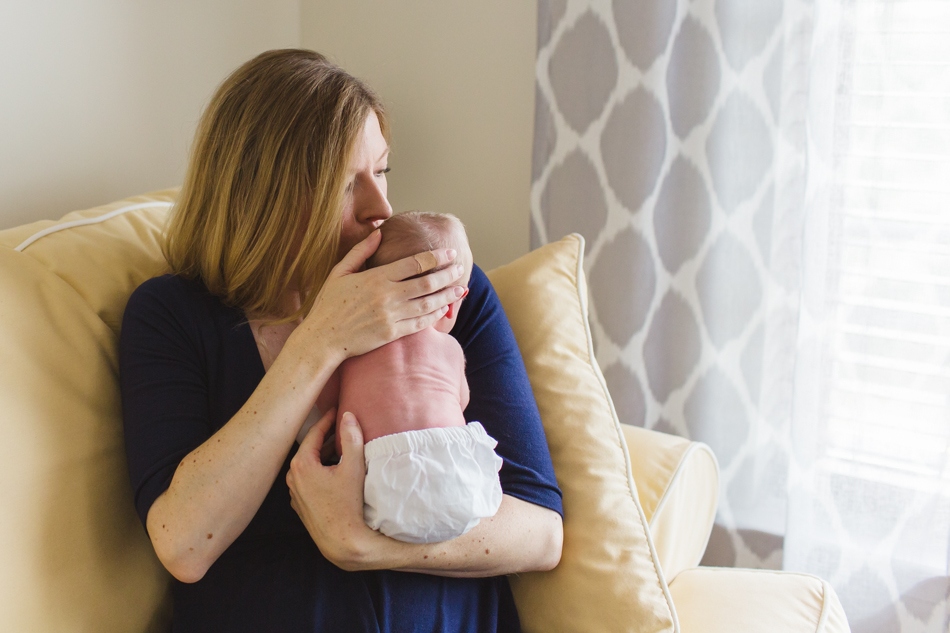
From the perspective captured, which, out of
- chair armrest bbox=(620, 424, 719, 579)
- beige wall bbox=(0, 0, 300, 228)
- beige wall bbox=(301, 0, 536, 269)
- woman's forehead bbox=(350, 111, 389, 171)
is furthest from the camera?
beige wall bbox=(301, 0, 536, 269)

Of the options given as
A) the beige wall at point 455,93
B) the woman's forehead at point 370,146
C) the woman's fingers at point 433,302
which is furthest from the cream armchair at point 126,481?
the beige wall at point 455,93

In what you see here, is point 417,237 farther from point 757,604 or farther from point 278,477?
point 757,604

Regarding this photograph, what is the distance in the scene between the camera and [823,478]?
1.56m

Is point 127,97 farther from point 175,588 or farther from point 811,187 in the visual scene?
point 811,187

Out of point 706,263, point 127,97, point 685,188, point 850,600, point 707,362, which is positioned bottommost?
point 850,600

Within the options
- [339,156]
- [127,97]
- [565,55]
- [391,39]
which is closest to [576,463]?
[339,156]

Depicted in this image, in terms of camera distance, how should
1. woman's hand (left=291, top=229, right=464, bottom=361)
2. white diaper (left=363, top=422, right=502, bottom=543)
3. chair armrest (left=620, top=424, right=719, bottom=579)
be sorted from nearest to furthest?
white diaper (left=363, top=422, right=502, bottom=543) → woman's hand (left=291, top=229, right=464, bottom=361) → chair armrest (left=620, top=424, right=719, bottom=579)

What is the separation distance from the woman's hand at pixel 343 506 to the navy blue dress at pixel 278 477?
70 millimetres

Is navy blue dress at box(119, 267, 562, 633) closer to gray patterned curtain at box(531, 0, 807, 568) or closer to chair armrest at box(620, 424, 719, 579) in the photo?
chair armrest at box(620, 424, 719, 579)

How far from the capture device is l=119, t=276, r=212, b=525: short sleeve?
87cm

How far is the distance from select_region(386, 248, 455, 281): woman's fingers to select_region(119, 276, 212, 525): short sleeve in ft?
1.02

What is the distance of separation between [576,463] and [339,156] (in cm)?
61

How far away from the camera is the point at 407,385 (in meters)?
0.88

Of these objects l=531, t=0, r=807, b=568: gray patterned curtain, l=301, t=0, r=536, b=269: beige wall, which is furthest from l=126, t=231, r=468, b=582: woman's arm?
l=301, t=0, r=536, b=269: beige wall
